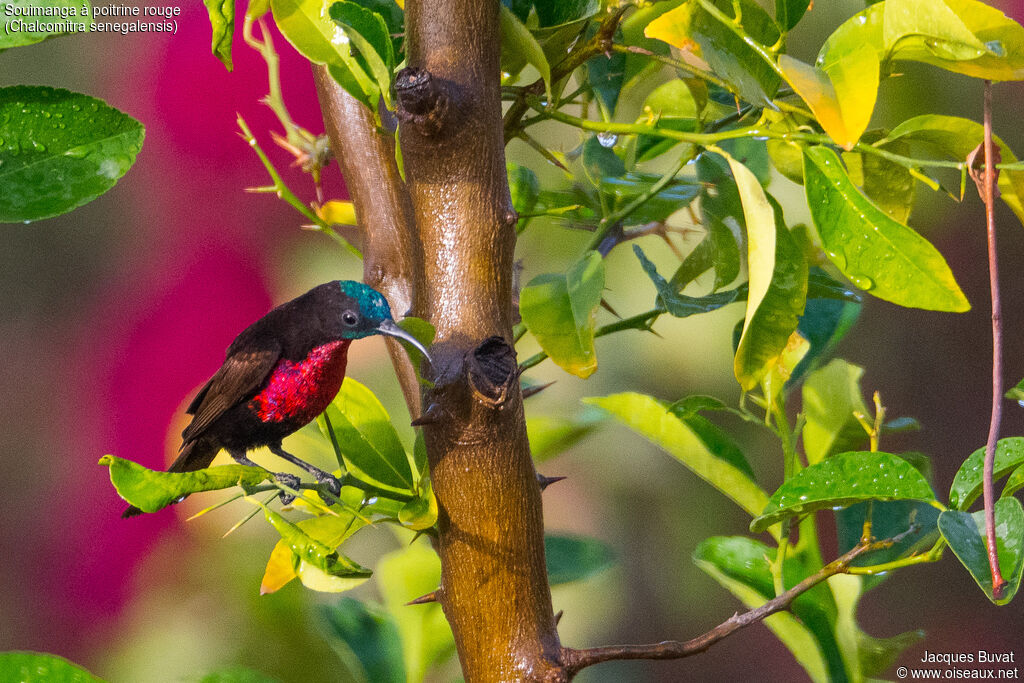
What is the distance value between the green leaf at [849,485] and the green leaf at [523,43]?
0.55 feet

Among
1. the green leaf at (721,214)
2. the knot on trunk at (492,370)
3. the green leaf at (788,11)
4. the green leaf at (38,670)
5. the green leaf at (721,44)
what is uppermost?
the green leaf at (788,11)

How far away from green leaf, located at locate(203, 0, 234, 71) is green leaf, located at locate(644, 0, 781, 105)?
0.14 m

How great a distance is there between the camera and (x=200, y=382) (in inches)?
23.5

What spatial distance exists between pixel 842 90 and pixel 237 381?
24 centimetres

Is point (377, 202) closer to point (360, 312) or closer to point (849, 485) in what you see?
point (360, 312)

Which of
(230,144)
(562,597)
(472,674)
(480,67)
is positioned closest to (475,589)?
(472,674)

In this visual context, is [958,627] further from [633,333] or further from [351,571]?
[351,571]

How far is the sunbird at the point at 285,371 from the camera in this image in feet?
1.00

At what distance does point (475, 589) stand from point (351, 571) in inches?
1.9

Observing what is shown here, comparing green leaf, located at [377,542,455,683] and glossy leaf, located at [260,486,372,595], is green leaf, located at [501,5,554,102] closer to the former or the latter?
glossy leaf, located at [260,486,372,595]

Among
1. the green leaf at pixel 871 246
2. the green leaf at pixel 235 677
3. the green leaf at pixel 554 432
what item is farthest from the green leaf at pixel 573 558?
the green leaf at pixel 871 246

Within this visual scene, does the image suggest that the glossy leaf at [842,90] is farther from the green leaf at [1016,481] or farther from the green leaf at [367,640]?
the green leaf at [367,640]

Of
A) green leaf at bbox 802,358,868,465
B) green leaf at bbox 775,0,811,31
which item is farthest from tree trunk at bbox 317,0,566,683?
green leaf at bbox 802,358,868,465

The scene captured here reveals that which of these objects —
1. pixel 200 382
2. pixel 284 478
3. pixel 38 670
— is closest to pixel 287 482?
pixel 284 478
